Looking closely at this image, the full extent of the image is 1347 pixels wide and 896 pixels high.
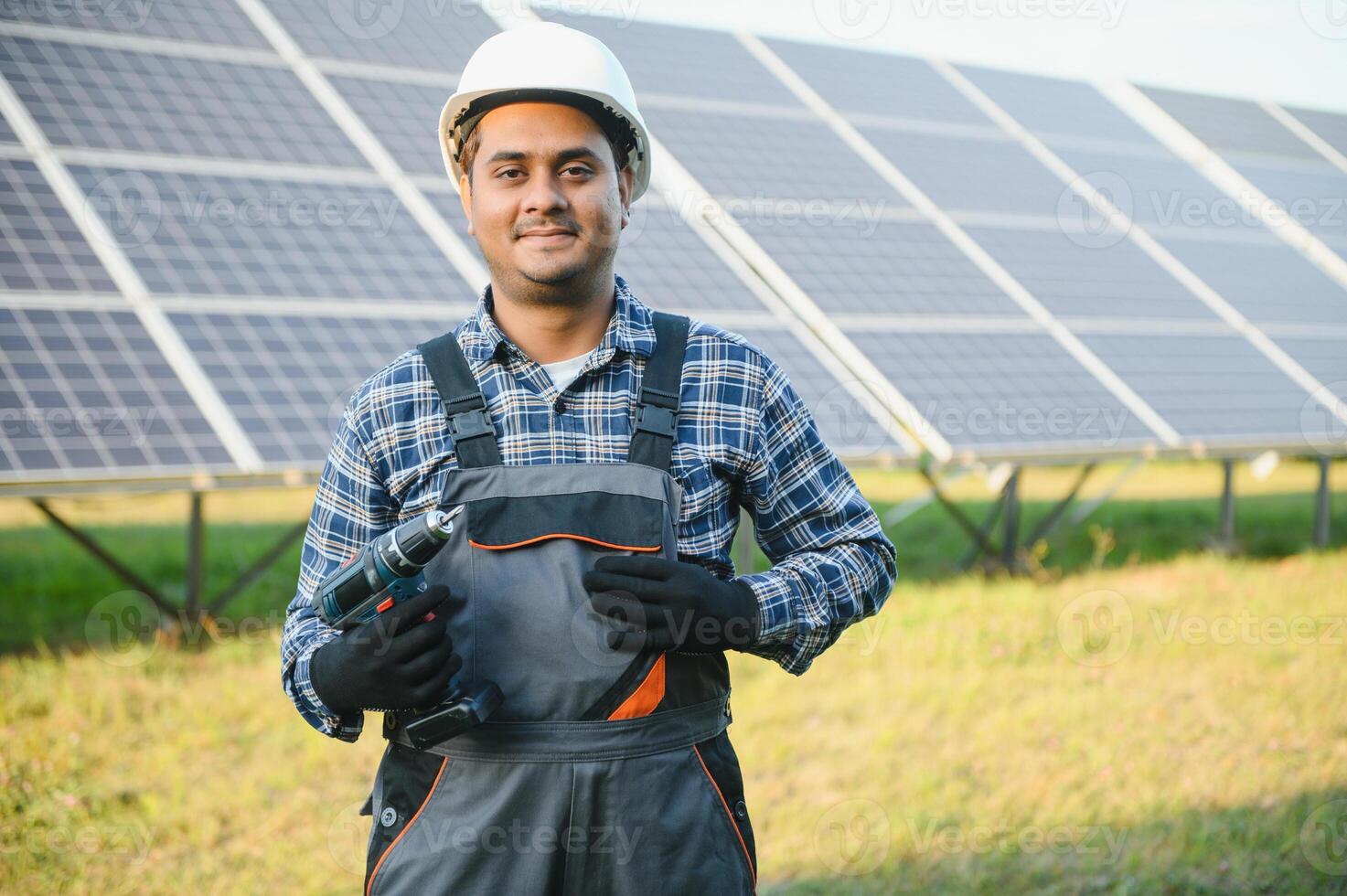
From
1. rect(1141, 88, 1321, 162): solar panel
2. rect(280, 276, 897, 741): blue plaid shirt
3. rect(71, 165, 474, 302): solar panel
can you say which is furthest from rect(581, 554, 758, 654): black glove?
rect(1141, 88, 1321, 162): solar panel

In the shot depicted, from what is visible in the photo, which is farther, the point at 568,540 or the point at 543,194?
the point at 543,194

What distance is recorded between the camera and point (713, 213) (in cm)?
805

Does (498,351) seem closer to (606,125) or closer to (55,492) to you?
(606,125)

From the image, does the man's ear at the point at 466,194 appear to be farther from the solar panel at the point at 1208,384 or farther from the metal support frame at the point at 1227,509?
the metal support frame at the point at 1227,509

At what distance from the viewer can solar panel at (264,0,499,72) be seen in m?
8.43

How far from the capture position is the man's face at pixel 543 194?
2.08 metres

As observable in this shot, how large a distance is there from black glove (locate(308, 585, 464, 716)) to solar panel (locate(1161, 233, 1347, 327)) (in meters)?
9.20

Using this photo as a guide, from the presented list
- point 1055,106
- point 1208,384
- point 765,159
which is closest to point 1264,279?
point 1208,384

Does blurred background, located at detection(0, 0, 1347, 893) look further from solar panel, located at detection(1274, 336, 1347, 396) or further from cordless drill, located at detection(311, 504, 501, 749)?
cordless drill, located at detection(311, 504, 501, 749)

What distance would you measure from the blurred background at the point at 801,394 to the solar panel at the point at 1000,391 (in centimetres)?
3

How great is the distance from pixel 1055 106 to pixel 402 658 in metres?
11.3

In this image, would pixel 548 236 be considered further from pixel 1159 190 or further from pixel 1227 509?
pixel 1159 190

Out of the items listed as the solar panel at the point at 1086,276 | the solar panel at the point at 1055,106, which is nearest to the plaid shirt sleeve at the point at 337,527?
the solar panel at the point at 1086,276

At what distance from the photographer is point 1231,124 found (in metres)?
12.7
